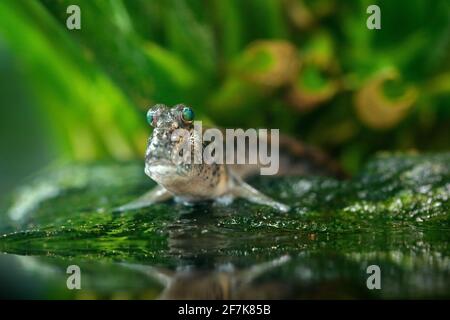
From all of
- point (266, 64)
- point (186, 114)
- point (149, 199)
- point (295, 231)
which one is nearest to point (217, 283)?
point (295, 231)

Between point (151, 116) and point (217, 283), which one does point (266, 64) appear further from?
point (217, 283)

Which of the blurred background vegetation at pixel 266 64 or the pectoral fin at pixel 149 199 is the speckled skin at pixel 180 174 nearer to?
the pectoral fin at pixel 149 199

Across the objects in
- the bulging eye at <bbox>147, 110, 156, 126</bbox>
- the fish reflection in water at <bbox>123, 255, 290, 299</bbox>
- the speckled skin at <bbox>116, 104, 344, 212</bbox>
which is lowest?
the fish reflection in water at <bbox>123, 255, 290, 299</bbox>

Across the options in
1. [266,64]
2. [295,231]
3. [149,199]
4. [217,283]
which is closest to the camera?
[217,283]

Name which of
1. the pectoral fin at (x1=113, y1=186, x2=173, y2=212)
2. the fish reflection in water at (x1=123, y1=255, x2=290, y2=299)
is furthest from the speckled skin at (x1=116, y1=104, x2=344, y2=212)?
the fish reflection in water at (x1=123, y1=255, x2=290, y2=299)

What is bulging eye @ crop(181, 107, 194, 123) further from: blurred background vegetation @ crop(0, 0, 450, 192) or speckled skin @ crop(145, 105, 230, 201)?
blurred background vegetation @ crop(0, 0, 450, 192)
